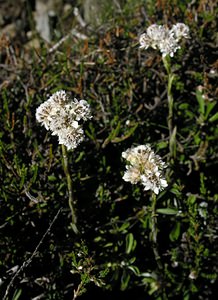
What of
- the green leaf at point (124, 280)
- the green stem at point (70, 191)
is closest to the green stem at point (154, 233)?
the green leaf at point (124, 280)

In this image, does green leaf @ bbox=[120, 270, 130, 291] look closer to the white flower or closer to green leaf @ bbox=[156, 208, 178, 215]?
green leaf @ bbox=[156, 208, 178, 215]

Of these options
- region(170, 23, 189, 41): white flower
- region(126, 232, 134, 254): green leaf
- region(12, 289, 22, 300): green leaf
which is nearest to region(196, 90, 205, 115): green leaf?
region(170, 23, 189, 41): white flower

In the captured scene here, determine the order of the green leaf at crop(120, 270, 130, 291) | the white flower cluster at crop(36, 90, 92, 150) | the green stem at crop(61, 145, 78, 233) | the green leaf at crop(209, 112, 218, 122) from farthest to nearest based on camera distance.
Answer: the green leaf at crop(209, 112, 218, 122) < the green leaf at crop(120, 270, 130, 291) < the green stem at crop(61, 145, 78, 233) < the white flower cluster at crop(36, 90, 92, 150)

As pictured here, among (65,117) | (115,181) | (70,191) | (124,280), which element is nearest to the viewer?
(65,117)

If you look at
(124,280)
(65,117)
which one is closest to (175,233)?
(124,280)

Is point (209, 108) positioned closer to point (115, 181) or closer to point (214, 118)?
point (214, 118)

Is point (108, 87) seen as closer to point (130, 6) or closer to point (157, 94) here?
point (157, 94)
